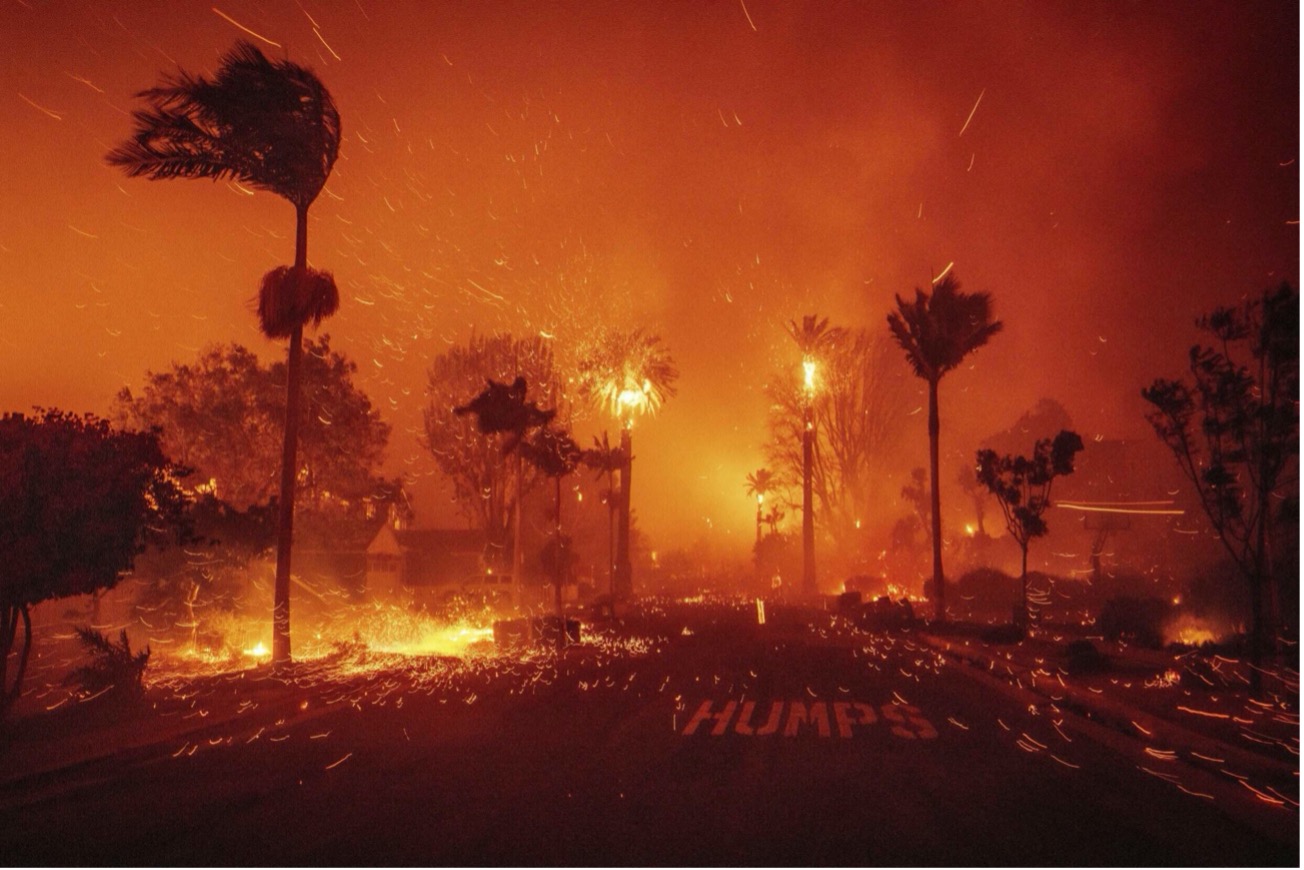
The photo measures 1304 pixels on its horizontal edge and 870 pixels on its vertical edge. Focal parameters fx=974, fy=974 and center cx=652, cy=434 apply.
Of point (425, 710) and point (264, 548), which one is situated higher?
point (264, 548)

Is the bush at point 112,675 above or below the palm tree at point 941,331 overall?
below

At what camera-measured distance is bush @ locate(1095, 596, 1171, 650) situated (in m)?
26.0

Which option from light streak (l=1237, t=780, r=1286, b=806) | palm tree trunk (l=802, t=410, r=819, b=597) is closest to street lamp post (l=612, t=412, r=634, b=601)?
palm tree trunk (l=802, t=410, r=819, b=597)

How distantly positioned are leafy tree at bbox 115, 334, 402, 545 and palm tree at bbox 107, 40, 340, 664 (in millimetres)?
24082

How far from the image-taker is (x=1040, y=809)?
852 centimetres

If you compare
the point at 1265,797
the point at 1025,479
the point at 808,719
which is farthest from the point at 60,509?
the point at 1025,479

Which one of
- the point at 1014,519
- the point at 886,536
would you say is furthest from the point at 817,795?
the point at 886,536

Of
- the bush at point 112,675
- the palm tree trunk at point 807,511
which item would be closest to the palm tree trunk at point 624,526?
the palm tree trunk at point 807,511


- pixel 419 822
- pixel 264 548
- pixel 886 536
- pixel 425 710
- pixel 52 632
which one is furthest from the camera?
pixel 886 536

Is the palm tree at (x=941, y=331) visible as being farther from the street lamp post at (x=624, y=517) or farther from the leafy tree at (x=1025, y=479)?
the street lamp post at (x=624, y=517)

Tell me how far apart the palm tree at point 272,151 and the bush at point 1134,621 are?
843 inches

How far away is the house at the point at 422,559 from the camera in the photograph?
49.1 meters

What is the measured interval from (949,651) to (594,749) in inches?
679

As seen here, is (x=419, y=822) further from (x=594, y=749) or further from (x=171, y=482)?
(x=171, y=482)
